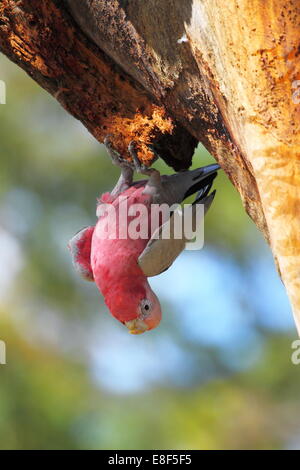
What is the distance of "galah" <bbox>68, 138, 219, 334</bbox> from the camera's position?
4.88ft

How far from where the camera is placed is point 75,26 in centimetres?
159

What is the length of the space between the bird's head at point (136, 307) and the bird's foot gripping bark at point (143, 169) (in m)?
0.24

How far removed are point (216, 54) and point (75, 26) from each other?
1.60 feet

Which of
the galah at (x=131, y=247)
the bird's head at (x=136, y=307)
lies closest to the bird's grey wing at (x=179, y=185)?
the galah at (x=131, y=247)

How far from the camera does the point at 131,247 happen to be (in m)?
1.51

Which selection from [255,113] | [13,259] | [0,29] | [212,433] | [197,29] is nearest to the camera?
[255,113]

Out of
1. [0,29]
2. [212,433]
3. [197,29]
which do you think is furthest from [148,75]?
[212,433]

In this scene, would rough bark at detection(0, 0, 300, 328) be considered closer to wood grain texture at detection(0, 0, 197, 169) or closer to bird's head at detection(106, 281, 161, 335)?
wood grain texture at detection(0, 0, 197, 169)

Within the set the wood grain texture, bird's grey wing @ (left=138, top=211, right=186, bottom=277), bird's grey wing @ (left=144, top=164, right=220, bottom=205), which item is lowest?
bird's grey wing @ (left=138, top=211, right=186, bottom=277)

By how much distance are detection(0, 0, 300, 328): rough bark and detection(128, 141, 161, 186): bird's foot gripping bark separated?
0.03 m

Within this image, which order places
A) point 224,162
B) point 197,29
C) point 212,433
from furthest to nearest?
point 212,433
point 224,162
point 197,29

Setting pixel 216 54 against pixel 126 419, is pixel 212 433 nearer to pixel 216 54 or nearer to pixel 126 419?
pixel 126 419

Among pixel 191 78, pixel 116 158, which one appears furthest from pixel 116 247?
pixel 191 78

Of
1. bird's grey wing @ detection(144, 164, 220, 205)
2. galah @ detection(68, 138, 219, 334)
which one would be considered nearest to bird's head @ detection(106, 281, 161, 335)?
galah @ detection(68, 138, 219, 334)
